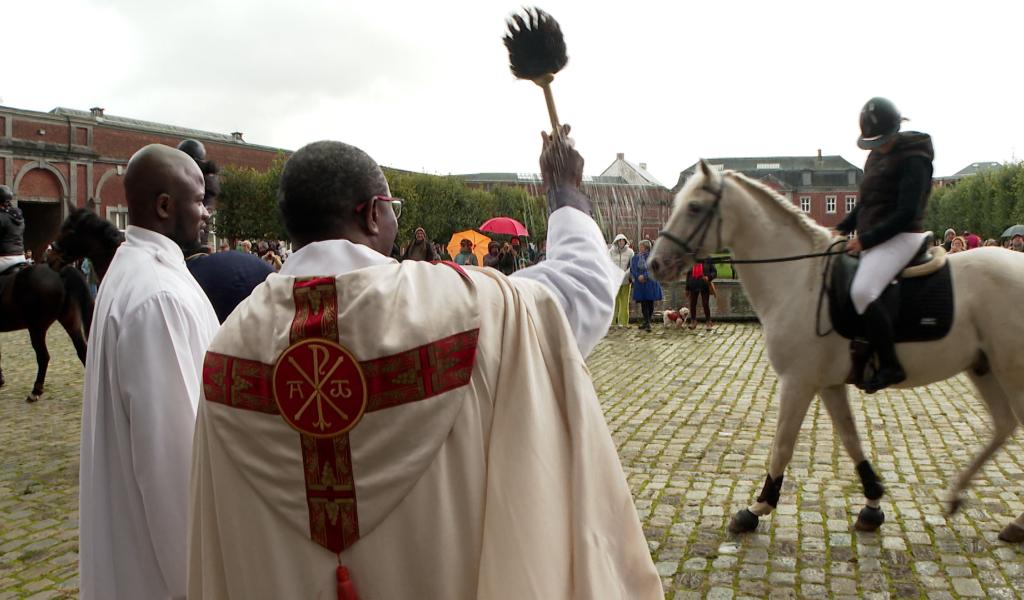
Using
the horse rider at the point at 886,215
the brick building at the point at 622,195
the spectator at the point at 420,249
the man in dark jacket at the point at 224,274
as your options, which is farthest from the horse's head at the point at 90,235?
the spectator at the point at 420,249

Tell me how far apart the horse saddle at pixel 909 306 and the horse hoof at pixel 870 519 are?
105 cm

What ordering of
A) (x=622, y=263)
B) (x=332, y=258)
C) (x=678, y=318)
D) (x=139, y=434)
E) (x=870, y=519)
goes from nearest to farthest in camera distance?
(x=332, y=258) → (x=139, y=434) → (x=870, y=519) → (x=622, y=263) → (x=678, y=318)

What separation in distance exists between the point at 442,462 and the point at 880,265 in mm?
4338

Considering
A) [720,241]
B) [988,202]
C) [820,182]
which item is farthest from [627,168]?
[720,241]

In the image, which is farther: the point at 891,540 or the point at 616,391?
the point at 616,391

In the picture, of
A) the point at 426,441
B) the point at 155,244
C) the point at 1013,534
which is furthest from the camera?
the point at 1013,534

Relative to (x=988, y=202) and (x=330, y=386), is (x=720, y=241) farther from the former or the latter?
(x=988, y=202)

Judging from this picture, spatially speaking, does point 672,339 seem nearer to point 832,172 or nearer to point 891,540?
point 891,540

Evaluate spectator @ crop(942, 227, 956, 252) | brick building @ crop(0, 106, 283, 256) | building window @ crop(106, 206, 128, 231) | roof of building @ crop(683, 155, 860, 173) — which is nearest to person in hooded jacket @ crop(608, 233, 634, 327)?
spectator @ crop(942, 227, 956, 252)

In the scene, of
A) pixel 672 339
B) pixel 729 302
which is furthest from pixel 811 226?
pixel 729 302

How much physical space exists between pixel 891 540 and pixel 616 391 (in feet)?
18.5

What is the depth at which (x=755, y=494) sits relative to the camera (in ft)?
19.5

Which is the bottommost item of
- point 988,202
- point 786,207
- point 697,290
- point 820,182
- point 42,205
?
point 697,290

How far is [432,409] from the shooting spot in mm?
1640
